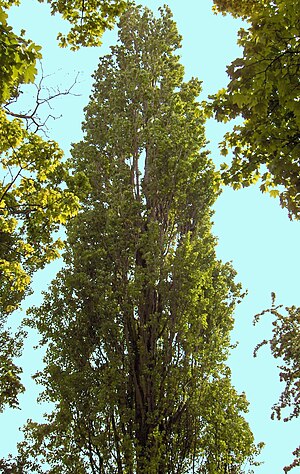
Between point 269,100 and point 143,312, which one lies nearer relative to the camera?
point 269,100

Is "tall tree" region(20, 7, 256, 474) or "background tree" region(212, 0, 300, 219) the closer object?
"background tree" region(212, 0, 300, 219)

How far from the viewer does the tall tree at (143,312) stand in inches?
323

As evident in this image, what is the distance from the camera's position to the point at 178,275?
882cm

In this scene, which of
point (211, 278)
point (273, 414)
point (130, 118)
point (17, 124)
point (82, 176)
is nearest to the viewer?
point (17, 124)

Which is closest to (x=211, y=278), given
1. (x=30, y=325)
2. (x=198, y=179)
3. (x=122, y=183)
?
(x=198, y=179)

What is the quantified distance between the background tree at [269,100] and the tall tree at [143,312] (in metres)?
1.81

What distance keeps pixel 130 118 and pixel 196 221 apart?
323 centimetres

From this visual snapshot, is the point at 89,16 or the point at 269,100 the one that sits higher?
the point at 89,16

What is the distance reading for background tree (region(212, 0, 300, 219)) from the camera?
159 inches

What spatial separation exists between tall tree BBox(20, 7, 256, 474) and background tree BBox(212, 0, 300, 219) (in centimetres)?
181

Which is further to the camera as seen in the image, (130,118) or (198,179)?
(130,118)

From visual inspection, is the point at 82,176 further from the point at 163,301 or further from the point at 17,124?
the point at 163,301

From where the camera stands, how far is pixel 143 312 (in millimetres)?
9391

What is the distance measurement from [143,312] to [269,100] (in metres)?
5.78
